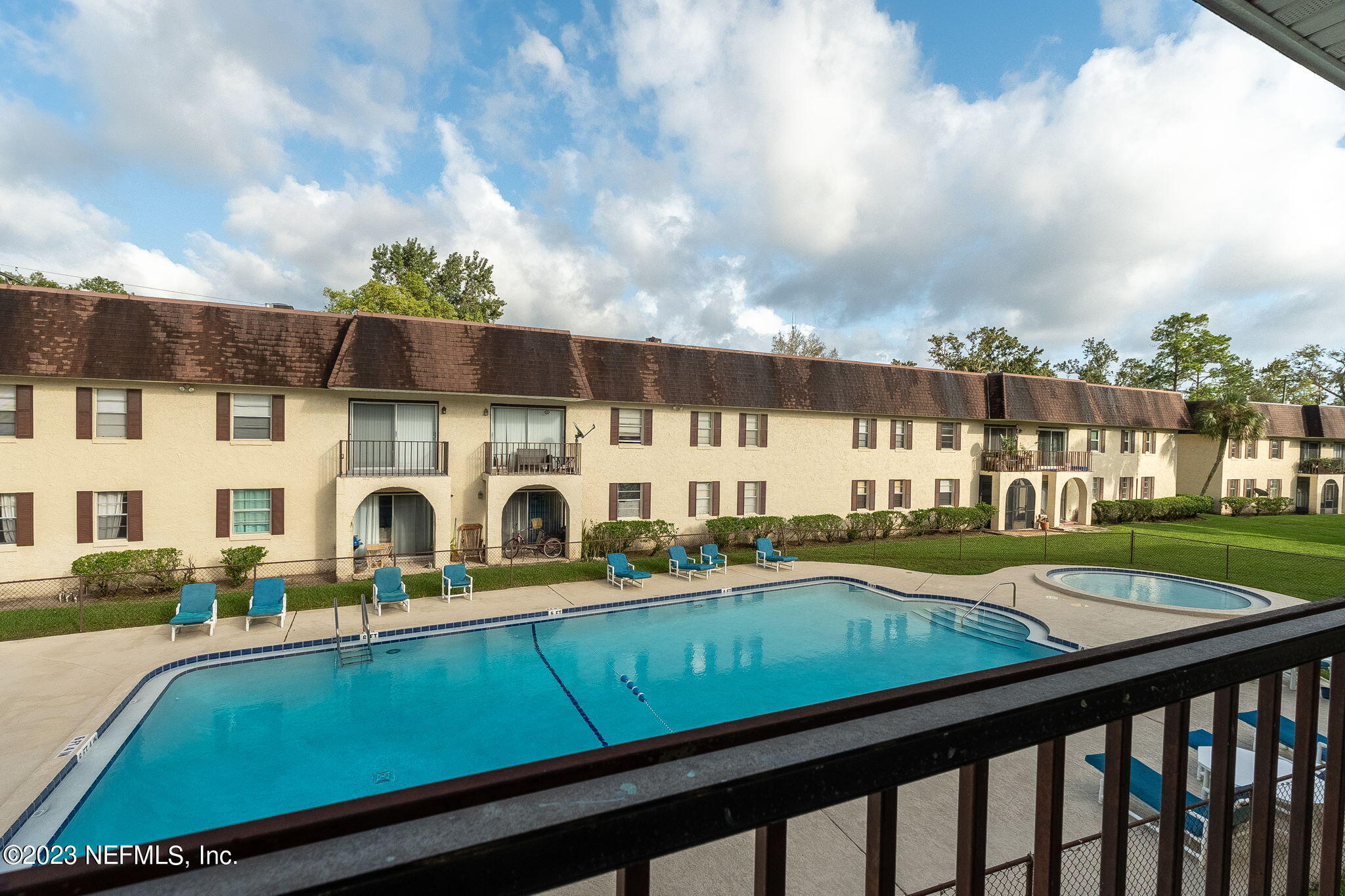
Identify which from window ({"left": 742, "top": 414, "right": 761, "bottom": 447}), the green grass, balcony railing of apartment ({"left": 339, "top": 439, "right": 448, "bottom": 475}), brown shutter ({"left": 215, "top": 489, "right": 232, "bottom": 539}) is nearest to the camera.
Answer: the green grass

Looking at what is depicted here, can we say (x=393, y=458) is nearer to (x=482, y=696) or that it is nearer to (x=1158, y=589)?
(x=482, y=696)

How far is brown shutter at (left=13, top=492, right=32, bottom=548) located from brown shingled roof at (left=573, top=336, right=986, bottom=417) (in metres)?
16.4

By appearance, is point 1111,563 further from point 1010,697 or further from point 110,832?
point 110,832

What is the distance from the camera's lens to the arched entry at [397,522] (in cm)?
1977

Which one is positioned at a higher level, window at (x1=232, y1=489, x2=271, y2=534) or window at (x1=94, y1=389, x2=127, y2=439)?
window at (x1=94, y1=389, x2=127, y2=439)

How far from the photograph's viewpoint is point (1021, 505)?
1206 inches

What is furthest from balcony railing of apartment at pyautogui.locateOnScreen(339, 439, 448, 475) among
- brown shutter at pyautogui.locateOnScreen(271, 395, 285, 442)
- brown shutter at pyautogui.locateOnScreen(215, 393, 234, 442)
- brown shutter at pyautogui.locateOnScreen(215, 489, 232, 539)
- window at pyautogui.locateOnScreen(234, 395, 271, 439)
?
brown shutter at pyautogui.locateOnScreen(215, 489, 232, 539)

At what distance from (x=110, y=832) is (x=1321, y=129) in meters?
13.8

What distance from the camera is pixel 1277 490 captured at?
132 ft

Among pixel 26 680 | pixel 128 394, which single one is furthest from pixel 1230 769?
pixel 128 394

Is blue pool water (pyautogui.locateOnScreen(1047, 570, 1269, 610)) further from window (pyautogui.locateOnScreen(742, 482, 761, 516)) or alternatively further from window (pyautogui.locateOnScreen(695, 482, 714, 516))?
window (pyautogui.locateOnScreen(695, 482, 714, 516))

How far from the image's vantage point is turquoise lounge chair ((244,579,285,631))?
13859 millimetres

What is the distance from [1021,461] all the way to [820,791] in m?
34.2

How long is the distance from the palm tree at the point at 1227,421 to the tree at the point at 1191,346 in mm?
4582
